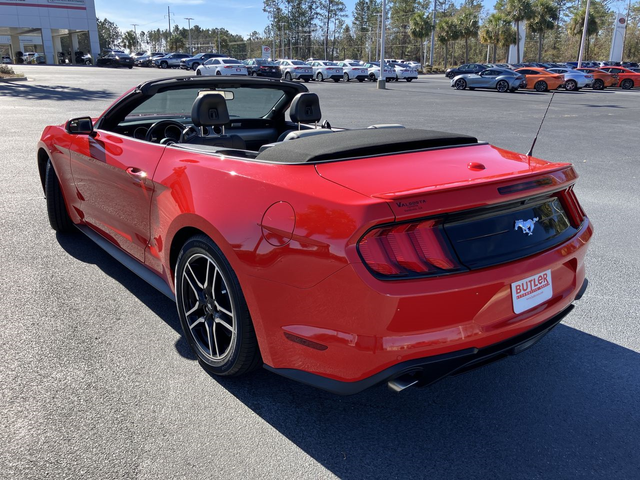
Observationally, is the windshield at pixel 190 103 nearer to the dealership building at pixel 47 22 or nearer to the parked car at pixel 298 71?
the parked car at pixel 298 71

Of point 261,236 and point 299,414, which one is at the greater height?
point 261,236

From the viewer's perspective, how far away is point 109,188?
3.80 metres

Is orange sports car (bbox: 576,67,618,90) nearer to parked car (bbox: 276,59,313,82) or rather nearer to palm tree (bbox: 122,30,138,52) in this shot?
parked car (bbox: 276,59,313,82)

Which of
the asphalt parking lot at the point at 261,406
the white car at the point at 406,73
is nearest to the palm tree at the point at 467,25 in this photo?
the white car at the point at 406,73

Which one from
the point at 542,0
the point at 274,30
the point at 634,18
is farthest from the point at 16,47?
the point at 634,18

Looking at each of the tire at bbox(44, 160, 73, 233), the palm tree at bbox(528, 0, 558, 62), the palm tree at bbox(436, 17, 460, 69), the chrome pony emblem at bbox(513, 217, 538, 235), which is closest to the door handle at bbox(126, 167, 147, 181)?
the tire at bbox(44, 160, 73, 233)

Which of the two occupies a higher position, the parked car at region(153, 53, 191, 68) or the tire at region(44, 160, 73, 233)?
the parked car at region(153, 53, 191, 68)

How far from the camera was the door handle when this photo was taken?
10.8ft

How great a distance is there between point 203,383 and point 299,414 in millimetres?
582

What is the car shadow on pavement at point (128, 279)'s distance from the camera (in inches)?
139

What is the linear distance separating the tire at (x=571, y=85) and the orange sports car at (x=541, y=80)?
53 centimetres

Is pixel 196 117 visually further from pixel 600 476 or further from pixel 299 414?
pixel 600 476

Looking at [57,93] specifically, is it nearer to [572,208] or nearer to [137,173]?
[137,173]

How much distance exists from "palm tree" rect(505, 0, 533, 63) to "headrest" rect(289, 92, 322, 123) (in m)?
71.0
